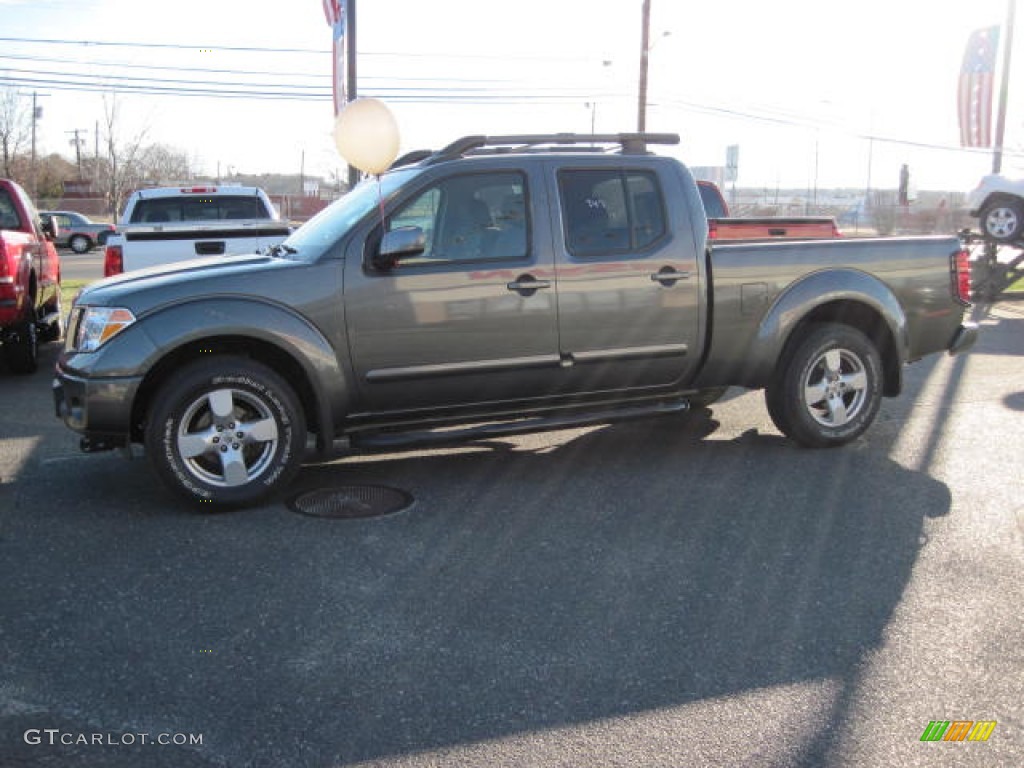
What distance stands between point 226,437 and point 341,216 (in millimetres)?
1504

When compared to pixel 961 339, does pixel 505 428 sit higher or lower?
lower

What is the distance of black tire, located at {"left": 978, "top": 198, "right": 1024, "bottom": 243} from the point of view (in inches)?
621

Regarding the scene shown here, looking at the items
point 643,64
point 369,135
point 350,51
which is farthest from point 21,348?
point 643,64

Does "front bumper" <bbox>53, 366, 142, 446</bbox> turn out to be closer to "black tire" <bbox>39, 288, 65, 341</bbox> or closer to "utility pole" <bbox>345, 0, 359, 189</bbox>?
"black tire" <bbox>39, 288, 65, 341</bbox>

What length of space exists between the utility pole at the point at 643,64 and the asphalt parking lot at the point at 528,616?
22.5 meters

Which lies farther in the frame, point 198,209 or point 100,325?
point 198,209

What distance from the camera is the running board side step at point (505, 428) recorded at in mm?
5441

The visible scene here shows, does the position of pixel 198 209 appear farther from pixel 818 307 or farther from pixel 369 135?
pixel 818 307

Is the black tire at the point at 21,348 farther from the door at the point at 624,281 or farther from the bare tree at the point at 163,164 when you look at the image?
the bare tree at the point at 163,164

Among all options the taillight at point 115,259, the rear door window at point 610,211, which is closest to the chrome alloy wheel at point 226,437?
the rear door window at point 610,211

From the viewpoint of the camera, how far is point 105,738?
302cm

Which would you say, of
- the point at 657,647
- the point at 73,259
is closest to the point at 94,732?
the point at 657,647

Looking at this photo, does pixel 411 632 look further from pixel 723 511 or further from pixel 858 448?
pixel 858 448

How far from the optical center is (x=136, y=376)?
5.01 m
